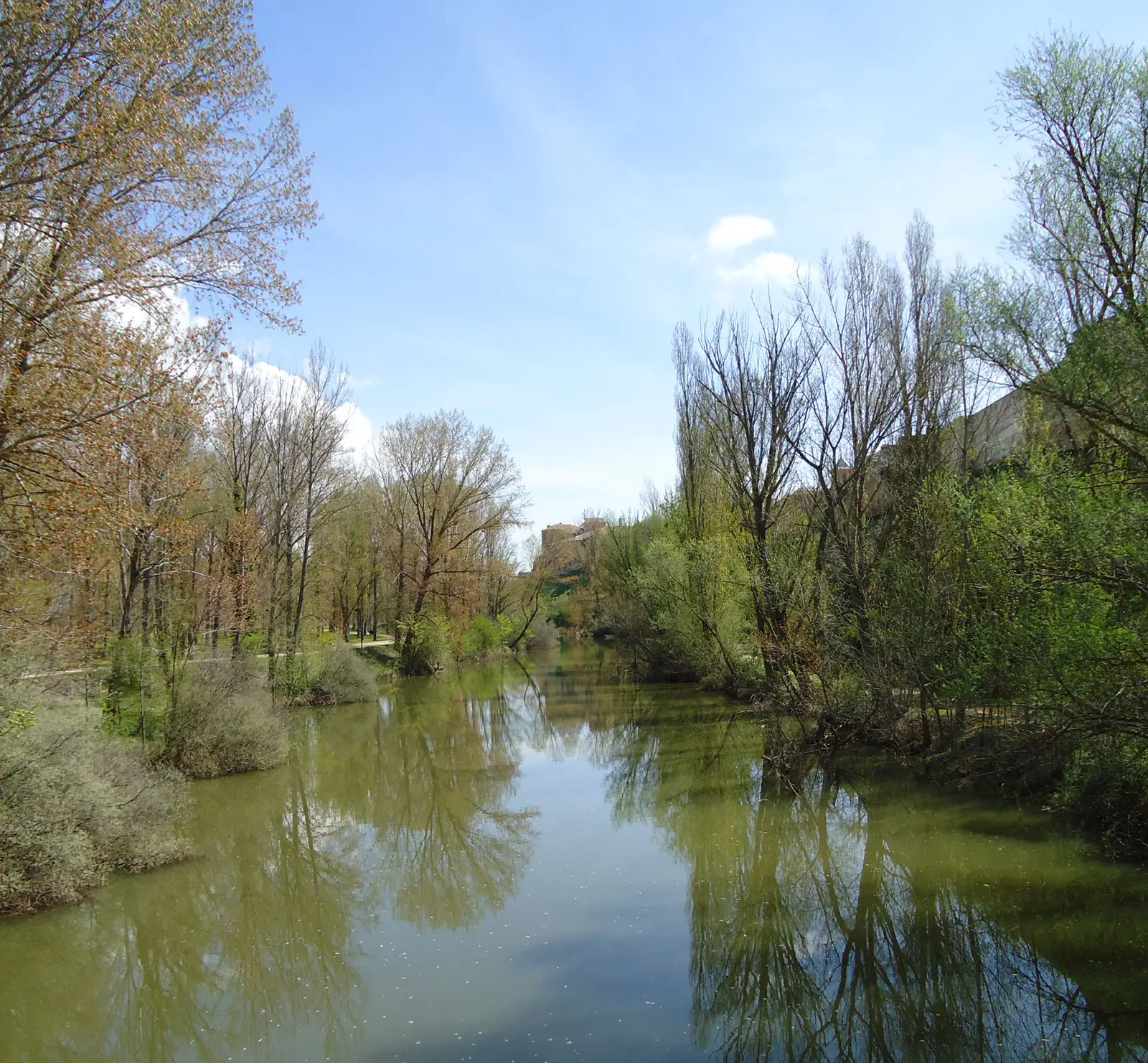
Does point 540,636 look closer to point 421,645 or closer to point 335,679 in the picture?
point 421,645

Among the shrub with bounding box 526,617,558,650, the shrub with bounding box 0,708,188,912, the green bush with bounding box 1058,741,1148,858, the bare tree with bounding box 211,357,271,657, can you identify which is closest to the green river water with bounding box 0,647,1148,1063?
the shrub with bounding box 0,708,188,912

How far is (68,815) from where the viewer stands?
26.0ft

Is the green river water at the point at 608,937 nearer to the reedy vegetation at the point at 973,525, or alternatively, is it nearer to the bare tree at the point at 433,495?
the reedy vegetation at the point at 973,525

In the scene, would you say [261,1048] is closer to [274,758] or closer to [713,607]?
[274,758]

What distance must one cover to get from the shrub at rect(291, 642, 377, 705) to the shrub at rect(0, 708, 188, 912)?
13.9 metres

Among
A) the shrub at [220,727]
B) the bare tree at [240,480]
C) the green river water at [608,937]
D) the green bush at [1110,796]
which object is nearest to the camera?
the green river water at [608,937]

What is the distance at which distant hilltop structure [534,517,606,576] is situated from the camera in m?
46.5

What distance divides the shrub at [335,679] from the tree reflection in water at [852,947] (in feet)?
46.0

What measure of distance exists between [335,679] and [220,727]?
33.6 ft

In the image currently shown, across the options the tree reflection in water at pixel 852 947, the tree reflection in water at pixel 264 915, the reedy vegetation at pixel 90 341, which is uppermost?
the reedy vegetation at pixel 90 341

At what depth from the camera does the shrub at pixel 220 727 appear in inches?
525

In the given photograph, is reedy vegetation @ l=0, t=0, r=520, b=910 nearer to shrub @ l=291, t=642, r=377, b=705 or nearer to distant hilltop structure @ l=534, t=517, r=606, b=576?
shrub @ l=291, t=642, r=377, b=705

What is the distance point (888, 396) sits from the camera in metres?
16.1

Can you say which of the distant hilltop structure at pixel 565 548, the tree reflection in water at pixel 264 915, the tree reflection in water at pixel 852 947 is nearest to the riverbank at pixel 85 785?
the tree reflection in water at pixel 264 915
